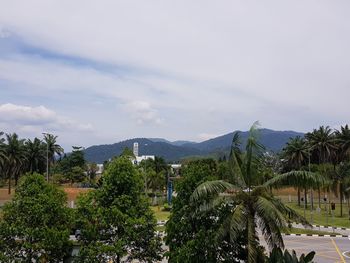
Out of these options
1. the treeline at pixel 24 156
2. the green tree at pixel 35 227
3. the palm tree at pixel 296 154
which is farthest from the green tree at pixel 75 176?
the green tree at pixel 35 227

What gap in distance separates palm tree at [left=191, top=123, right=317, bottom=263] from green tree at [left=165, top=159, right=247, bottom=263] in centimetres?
50

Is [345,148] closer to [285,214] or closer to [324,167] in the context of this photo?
[324,167]

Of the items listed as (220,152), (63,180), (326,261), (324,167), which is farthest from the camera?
(63,180)

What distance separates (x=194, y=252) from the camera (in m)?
15.0

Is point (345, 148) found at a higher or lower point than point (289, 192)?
higher

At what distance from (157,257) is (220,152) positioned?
4481mm

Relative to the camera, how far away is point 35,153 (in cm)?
7344

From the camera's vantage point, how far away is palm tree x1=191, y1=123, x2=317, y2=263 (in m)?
14.6

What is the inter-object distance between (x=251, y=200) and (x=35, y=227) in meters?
7.27

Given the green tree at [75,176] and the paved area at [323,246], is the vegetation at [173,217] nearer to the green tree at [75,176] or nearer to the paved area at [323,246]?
the paved area at [323,246]

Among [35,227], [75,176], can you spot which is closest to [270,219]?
[35,227]

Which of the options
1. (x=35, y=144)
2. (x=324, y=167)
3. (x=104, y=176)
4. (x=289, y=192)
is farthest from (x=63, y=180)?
(x=104, y=176)

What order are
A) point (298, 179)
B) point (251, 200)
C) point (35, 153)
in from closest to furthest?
point (251, 200) < point (298, 179) < point (35, 153)

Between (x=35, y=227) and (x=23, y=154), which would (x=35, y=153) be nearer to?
(x=23, y=154)
